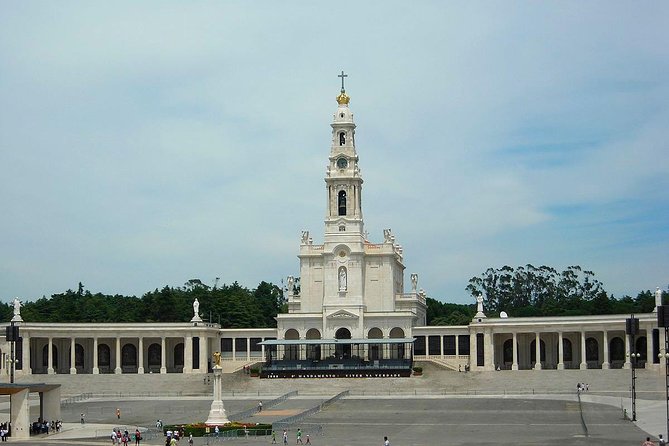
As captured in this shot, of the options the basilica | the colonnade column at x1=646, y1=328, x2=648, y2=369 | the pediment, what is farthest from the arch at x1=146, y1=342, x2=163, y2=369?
the colonnade column at x1=646, y1=328, x2=648, y2=369

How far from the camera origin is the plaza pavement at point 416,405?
73250 mm

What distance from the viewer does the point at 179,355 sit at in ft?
448

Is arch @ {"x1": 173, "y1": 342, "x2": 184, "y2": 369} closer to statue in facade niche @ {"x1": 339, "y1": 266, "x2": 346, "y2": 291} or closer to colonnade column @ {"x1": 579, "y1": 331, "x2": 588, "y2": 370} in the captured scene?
statue in facade niche @ {"x1": 339, "y1": 266, "x2": 346, "y2": 291}

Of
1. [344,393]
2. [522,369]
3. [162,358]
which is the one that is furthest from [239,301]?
[344,393]

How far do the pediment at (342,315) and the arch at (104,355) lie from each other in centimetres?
2423

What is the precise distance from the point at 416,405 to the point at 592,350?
3934cm

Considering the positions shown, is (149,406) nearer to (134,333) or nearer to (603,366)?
(134,333)

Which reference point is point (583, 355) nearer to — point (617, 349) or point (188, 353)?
point (617, 349)

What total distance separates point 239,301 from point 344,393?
49.2m

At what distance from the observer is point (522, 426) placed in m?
78.1

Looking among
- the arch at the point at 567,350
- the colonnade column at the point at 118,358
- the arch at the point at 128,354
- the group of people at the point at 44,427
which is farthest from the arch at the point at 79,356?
the group of people at the point at 44,427

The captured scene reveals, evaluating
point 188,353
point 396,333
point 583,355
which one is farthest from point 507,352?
point 188,353

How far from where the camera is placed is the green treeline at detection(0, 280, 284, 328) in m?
153

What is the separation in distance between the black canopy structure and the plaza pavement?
2.58 metres
